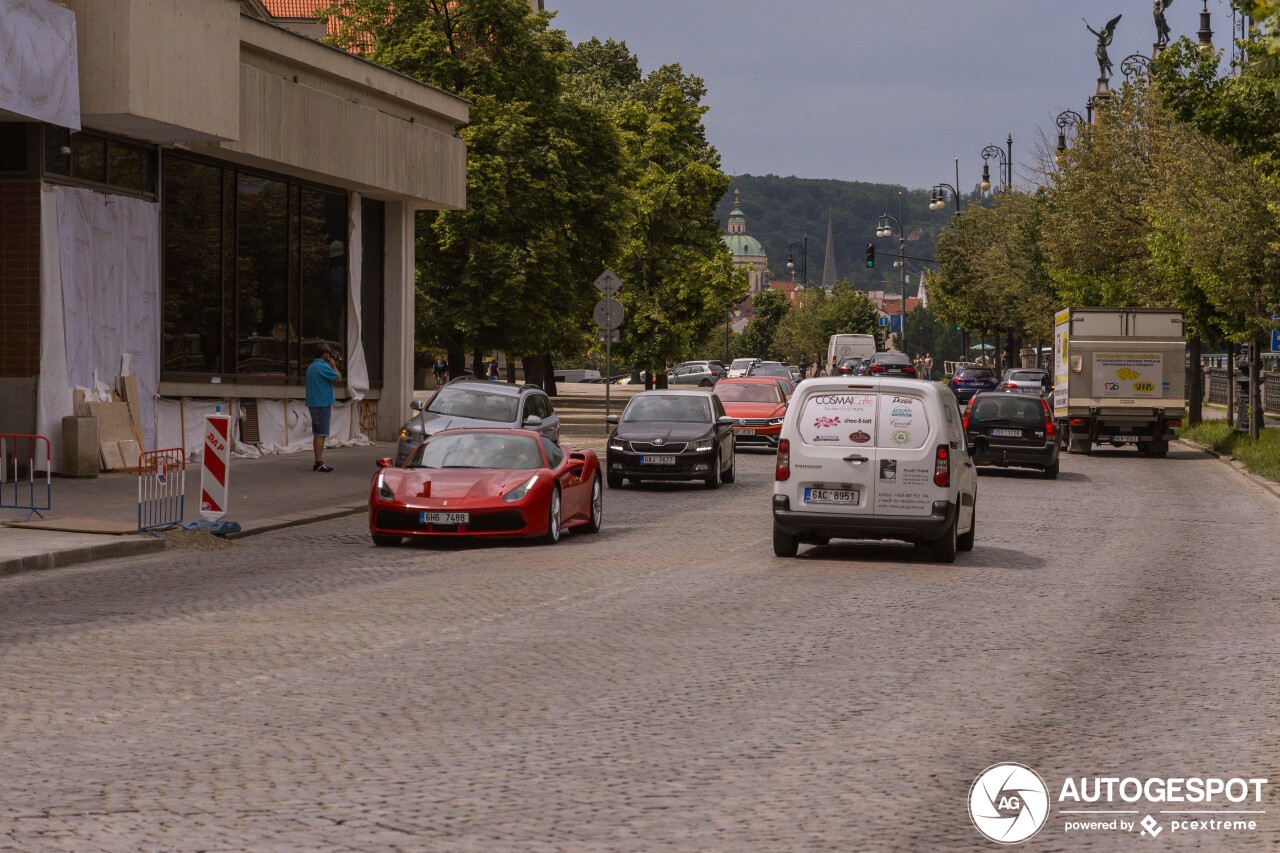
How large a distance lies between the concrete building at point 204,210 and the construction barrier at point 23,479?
0.41 metres

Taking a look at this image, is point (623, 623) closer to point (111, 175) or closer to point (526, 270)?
point (111, 175)

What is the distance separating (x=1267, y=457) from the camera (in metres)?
32.0

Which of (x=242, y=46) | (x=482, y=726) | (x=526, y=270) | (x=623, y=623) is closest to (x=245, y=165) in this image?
(x=242, y=46)

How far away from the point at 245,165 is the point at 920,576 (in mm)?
17401

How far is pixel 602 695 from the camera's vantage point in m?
8.93

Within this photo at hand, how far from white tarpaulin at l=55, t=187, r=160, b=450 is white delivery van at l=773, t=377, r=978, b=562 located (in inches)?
448

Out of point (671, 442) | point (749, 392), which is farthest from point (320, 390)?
point (749, 392)

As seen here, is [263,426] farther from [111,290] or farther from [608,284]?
[608,284]

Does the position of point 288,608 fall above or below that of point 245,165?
below

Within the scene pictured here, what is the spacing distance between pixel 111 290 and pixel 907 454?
13.1 meters

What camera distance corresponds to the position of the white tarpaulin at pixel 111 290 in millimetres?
23297

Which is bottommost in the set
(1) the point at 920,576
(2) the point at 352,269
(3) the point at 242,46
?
(1) the point at 920,576

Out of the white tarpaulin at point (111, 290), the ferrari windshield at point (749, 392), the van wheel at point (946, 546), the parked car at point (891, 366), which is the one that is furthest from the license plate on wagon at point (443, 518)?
the parked car at point (891, 366)

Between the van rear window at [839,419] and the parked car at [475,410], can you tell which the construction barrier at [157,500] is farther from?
the van rear window at [839,419]
